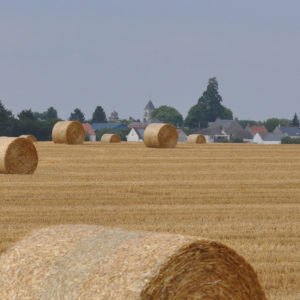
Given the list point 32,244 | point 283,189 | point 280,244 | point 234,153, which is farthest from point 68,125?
point 32,244

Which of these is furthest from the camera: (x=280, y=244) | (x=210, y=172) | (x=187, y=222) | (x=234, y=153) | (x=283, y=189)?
(x=234, y=153)

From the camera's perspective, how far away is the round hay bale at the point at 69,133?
1415 inches

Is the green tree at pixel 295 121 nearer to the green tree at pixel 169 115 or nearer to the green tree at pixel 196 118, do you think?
the green tree at pixel 196 118

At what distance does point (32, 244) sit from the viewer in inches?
269

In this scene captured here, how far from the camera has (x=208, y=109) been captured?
155625 mm

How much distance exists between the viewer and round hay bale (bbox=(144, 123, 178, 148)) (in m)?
33.3

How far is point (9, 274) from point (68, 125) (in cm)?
2947

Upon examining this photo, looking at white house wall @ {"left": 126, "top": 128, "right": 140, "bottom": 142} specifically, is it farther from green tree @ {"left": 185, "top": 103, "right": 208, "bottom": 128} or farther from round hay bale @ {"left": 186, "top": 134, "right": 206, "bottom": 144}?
round hay bale @ {"left": 186, "top": 134, "right": 206, "bottom": 144}

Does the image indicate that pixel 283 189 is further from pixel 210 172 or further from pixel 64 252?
pixel 64 252

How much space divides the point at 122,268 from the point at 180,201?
1042cm

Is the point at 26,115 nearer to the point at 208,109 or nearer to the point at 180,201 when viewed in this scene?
the point at 180,201

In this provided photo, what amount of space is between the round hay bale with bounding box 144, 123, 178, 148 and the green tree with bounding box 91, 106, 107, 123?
129 meters

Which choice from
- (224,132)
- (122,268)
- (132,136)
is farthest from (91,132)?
A: (122,268)

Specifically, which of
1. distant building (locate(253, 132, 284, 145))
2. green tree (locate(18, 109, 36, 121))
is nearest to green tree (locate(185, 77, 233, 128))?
distant building (locate(253, 132, 284, 145))
